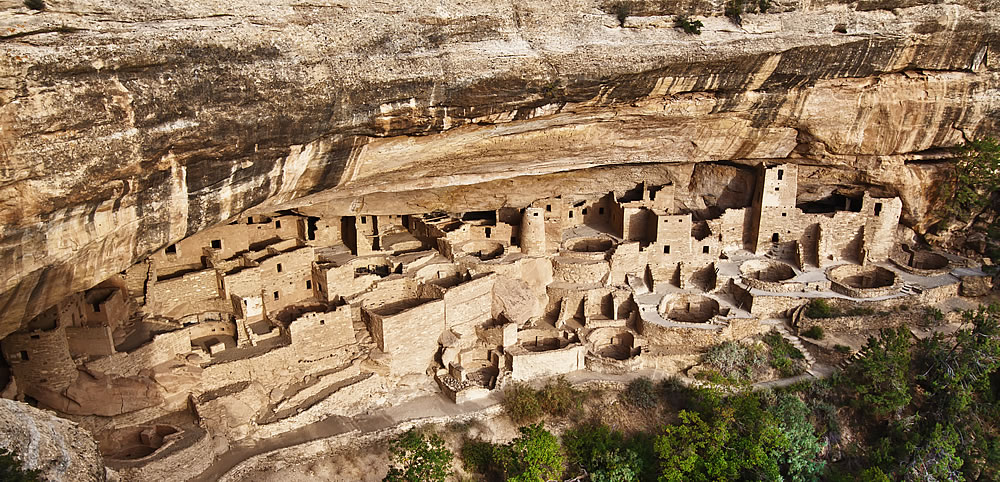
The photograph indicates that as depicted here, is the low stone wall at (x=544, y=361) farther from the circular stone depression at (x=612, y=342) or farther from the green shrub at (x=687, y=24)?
the green shrub at (x=687, y=24)

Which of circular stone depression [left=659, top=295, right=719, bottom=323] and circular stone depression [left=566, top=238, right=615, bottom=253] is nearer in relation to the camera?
circular stone depression [left=659, top=295, right=719, bottom=323]

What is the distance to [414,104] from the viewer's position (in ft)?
42.5

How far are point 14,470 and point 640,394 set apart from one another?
13.2m

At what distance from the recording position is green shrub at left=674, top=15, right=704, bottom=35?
558 inches

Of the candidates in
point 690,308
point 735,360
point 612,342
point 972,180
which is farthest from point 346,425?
point 972,180

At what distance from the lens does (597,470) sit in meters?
15.9

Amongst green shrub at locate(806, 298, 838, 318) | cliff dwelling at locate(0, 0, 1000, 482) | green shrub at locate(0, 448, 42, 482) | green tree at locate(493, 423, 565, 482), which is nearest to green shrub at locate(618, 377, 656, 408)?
cliff dwelling at locate(0, 0, 1000, 482)

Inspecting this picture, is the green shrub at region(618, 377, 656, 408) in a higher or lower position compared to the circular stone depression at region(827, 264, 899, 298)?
lower

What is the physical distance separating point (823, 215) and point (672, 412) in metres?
7.19

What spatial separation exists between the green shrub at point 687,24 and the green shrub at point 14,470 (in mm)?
12517

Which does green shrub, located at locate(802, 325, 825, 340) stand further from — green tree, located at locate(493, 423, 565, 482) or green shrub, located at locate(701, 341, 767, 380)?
green tree, located at locate(493, 423, 565, 482)

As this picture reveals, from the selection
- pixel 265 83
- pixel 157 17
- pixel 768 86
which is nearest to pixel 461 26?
pixel 265 83

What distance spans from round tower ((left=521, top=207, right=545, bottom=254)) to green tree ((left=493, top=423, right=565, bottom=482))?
16.7 feet

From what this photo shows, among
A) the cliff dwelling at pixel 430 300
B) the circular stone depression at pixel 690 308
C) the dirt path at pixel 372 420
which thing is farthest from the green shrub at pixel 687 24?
the dirt path at pixel 372 420
